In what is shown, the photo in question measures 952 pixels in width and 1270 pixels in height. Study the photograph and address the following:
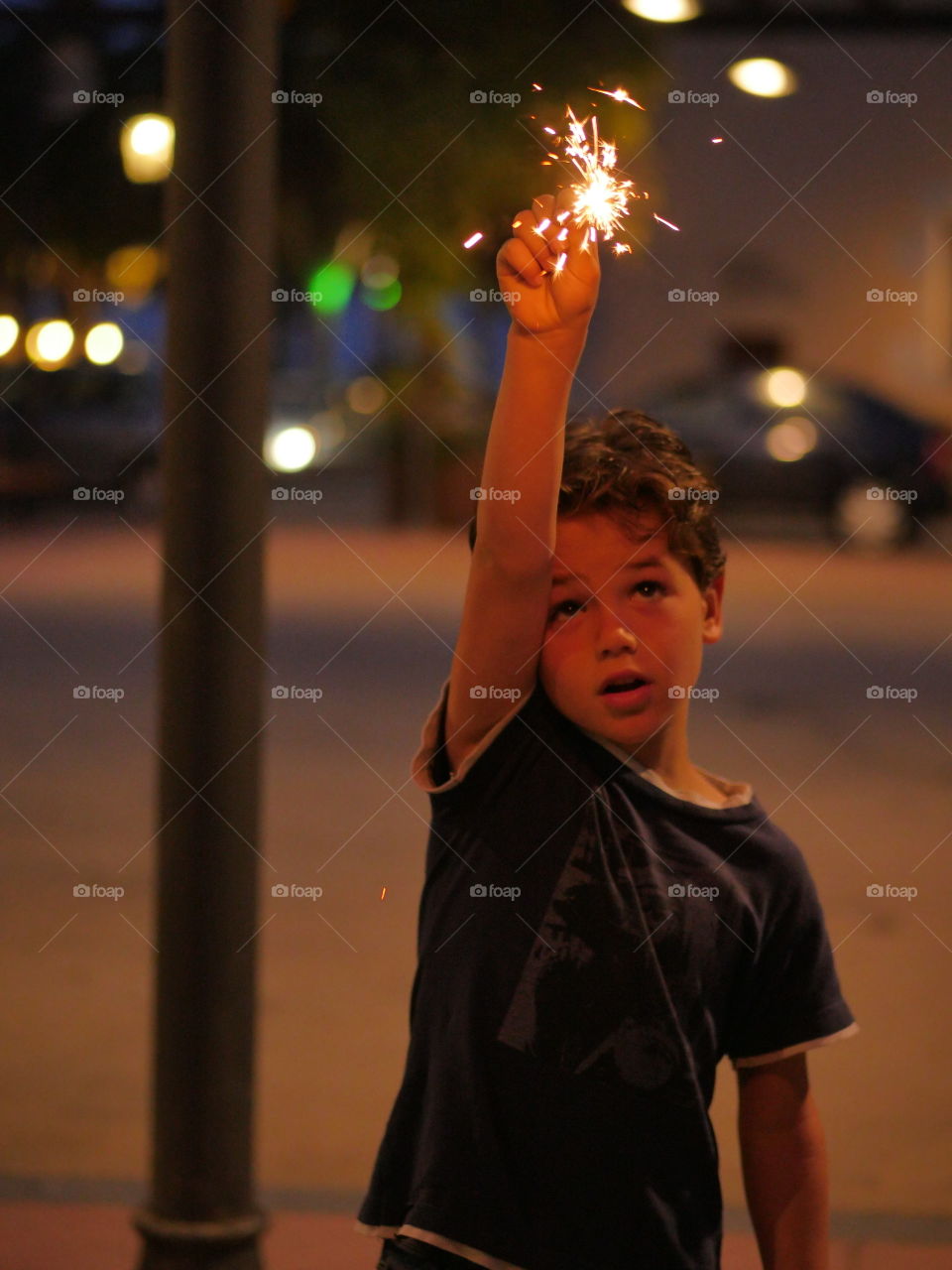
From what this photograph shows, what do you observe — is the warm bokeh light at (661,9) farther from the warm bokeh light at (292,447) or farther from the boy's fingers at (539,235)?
the warm bokeh light at (292,447)

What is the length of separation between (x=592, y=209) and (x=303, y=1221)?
260 centimetres

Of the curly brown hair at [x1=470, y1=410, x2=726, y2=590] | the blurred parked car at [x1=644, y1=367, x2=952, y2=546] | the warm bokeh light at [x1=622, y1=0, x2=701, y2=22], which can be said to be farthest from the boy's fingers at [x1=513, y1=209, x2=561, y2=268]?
the blurred parked car at [x1=644, y1=367, x2=952, y2=546]

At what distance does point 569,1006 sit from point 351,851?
4760mm

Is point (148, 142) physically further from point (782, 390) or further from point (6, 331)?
point (782, 390)

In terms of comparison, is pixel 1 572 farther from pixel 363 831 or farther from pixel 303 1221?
pixel 303 1221

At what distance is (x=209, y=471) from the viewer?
109 inches

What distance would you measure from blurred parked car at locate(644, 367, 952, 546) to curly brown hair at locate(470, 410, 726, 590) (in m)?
15.7

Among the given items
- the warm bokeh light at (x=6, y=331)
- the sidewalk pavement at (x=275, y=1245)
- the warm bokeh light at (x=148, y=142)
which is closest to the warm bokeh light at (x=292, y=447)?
the warm bokeh light at (x=6, y=331)

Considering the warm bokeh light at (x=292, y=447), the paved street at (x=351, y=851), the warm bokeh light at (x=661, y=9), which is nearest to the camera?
the paved street at (x=351, y=851)

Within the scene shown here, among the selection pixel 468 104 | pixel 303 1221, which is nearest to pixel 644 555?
pixel 303 1221

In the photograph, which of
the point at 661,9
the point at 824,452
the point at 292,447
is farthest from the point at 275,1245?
the point at 292,447

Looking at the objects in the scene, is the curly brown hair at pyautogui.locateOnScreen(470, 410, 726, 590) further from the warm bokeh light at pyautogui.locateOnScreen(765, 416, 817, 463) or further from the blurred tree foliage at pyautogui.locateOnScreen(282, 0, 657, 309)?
the warm bokeh light at pyautogui.locateOnScreen(765, 416, 817, 463)

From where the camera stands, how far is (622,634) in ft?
5.85

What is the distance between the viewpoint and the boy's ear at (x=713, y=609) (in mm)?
1997
